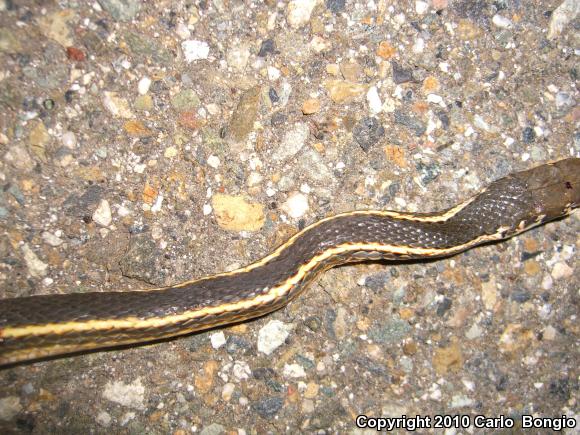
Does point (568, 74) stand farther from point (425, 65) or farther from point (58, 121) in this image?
point (58, 121)

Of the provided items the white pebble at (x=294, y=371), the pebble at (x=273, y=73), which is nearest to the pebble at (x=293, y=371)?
the white pebble at (x=294, y=371)

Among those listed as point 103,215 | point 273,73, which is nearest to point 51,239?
point 103,215

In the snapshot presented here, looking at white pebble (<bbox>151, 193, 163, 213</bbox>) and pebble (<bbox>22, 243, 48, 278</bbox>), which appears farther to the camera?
white pebble (<bbox>151, 193, 163, 213</bbox>)

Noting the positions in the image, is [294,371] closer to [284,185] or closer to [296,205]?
[296,205]

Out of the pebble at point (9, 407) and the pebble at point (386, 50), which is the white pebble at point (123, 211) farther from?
the pebble at point (386, 50)

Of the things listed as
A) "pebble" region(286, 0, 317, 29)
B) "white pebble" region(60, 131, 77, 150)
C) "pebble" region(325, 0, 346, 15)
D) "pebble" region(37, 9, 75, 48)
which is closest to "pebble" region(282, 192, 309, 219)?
"pebble" region(286, 0, 317, 29)

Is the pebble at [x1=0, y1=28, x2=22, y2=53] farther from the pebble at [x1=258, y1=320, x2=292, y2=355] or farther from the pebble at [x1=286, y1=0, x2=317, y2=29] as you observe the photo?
the pebble at [x1=258, y1=320, x2=292, y2=355]

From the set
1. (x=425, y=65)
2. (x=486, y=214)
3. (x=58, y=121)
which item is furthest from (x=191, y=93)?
(x=486, y=214)
